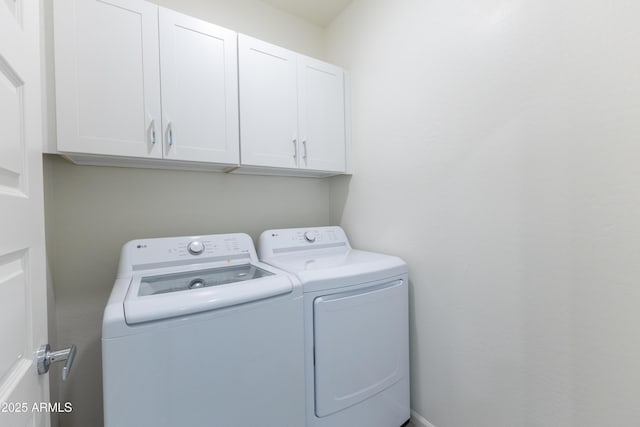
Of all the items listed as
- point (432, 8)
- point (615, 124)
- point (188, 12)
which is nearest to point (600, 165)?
point (615, 124)

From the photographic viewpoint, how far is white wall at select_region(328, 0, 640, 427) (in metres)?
0.88

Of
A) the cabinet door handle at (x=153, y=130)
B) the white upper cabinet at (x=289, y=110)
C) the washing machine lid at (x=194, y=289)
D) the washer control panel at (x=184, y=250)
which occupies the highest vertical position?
the white upper cabinet at (x=289, y=110)

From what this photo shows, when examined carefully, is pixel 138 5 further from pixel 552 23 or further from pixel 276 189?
pixel 552 23

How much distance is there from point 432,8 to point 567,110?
86 cm

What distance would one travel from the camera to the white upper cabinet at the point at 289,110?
1.57m

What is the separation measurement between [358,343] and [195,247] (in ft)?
3.14

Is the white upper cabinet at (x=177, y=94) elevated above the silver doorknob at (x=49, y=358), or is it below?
above

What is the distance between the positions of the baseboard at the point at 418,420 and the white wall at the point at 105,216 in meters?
1.42

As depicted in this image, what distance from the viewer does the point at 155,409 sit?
0.86m

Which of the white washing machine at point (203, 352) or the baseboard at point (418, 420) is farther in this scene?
the baseboard at point (418, 420)

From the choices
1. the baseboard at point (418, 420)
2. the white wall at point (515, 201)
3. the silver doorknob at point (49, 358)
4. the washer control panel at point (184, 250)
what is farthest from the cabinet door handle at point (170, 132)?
the baseboard at point (418, 420)

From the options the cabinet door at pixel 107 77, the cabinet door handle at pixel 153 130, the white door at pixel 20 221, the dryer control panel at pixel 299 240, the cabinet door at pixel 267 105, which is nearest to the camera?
the white door at pixel 20 221

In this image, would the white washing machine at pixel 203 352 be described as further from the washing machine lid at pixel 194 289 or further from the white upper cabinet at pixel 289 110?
the white upper cabinet at pixel 289 110

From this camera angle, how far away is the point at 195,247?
1460 millimetres
